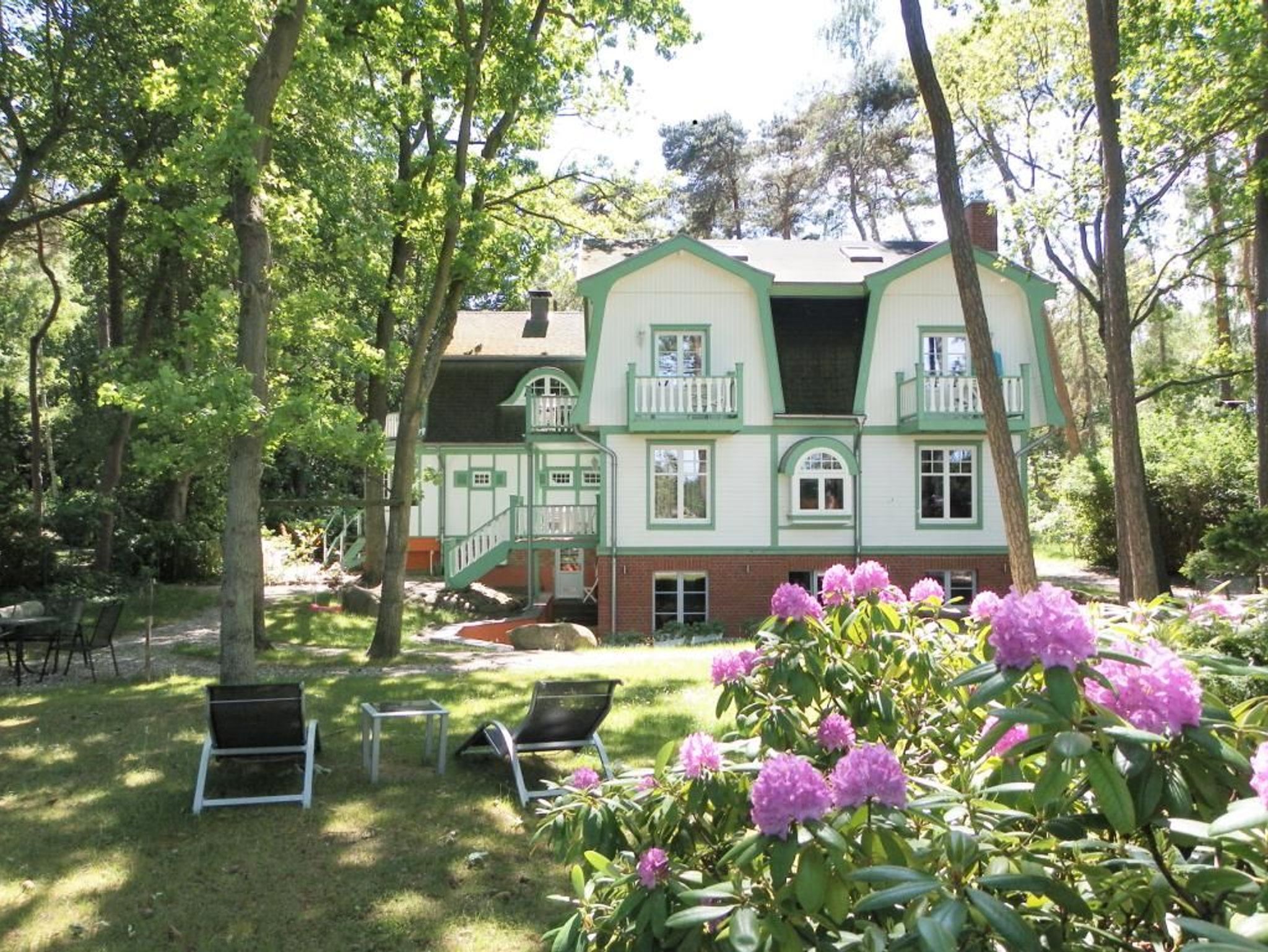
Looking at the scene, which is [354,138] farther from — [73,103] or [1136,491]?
[1136,491]

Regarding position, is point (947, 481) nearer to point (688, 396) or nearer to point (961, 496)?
point (961, 496)

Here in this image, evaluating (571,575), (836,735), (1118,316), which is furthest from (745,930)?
(571,575)

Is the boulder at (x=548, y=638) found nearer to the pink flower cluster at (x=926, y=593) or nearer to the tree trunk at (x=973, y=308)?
the tree trunk at (x=973, y=308)

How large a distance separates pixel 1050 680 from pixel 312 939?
4.15 metres

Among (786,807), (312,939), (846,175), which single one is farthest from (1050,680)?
(846,175)

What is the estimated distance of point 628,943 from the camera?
2.36 meters

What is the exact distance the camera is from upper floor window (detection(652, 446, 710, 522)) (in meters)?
21.9

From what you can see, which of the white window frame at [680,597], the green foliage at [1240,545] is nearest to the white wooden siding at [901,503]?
the white window frame at [680,597]

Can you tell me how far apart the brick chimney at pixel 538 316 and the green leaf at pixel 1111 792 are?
28.5 m

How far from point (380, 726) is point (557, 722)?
158cm

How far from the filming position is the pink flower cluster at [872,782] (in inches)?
84.3

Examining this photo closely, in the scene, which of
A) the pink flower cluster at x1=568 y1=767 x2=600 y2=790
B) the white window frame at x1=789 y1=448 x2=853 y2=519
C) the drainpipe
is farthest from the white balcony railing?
the pink flower cluster at x1=568 y1=767 x2=600 y2=790

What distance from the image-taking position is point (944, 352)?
22.2 meters

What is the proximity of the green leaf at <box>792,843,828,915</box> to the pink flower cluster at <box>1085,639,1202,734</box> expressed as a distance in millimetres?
656
